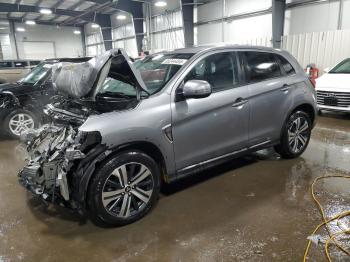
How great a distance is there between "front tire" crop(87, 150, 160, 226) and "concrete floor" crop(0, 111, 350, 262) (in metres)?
0.14

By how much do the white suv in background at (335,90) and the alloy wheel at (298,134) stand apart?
10.0ft

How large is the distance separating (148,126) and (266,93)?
167 cm

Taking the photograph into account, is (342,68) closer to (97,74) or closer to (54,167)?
(97,74)

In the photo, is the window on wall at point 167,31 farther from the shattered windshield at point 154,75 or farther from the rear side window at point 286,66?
the shattered windshield at point 154,75

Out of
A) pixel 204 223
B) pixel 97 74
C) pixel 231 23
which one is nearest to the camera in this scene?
pixel 97 74

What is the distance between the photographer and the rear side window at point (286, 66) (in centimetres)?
379

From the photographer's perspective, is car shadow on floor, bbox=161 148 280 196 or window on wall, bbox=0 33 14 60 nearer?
car shadow on floor, bbox=161 148 280 196

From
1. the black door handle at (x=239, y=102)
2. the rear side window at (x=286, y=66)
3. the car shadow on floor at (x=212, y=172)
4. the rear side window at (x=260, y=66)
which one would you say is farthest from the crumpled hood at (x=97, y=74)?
the rear side window at (x=286, y=66)

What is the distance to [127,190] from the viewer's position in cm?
256

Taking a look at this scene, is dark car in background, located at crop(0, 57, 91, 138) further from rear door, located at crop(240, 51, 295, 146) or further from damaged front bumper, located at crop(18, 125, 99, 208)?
rear door, located at crop(240, 51, 295, 146)

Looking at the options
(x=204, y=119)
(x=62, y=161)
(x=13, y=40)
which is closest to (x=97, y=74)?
(x=62, y=161)

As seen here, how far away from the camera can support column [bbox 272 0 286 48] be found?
9.54m

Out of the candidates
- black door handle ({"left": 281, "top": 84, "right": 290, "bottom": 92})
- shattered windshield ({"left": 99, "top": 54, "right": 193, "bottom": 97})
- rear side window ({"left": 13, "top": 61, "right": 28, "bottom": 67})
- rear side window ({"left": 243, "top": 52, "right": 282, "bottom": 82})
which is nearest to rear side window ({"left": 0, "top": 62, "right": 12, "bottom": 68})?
rear side window ({"left": 13, "top": 61, "right": 28, "bottom": 67})

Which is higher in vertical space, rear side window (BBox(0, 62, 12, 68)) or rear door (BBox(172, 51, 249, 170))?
rear side window (BBox(0, 62, 12, 68))
